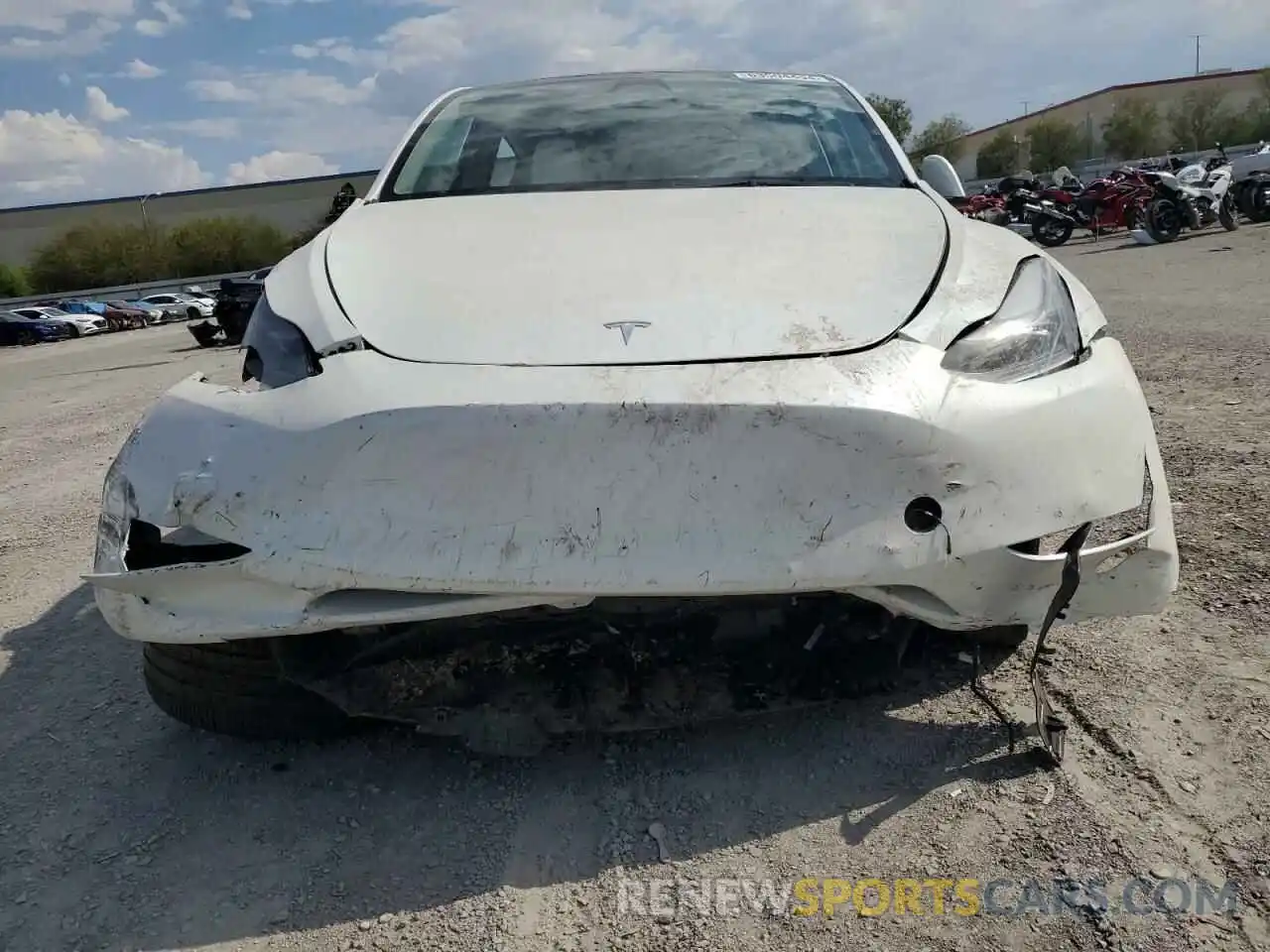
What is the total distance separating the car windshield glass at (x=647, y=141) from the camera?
2.83 m

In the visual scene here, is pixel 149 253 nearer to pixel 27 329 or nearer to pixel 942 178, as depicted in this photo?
pixel 27 329

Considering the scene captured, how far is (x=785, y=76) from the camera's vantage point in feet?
11.6

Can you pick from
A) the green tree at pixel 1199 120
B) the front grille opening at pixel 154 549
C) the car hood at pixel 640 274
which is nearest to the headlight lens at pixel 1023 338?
the car hood at pixel 640 274

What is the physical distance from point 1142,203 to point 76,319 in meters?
33.6

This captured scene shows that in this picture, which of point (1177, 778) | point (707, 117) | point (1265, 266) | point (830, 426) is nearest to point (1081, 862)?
point (1177, 778)

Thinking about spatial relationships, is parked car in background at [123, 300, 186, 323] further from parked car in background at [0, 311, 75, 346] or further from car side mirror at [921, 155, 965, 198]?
car side mirror at [921, 155, 965, 198]

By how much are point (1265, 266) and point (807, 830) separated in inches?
457

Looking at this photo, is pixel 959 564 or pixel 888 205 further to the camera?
pixel 888 205

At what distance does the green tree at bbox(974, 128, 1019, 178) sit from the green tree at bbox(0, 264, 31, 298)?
64.3 metres

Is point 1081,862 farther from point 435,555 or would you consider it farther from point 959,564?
point 435,555

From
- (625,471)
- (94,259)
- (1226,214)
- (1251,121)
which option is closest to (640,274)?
(625,471)

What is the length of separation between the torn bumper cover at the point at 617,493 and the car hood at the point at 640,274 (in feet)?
0.32

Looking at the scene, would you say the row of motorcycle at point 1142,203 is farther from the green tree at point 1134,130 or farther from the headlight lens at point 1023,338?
the green tree at point 1134,130

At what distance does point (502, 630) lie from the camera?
1979 millimetres
